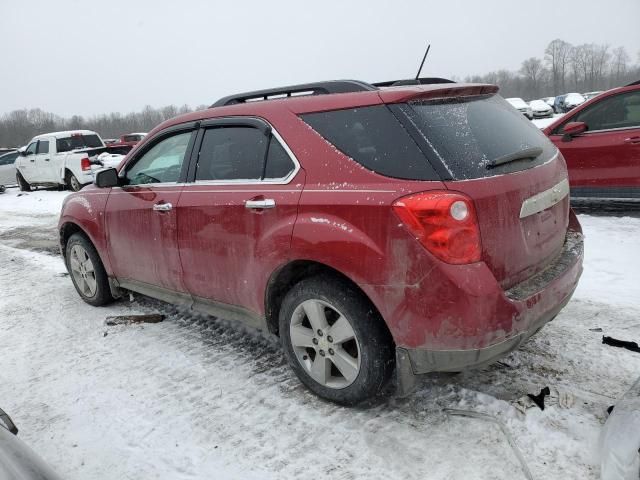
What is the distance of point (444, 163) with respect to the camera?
7.67 ft

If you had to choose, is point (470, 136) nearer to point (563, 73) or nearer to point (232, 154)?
point (232, 154)

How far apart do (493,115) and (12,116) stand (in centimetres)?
11378

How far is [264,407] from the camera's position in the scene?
286cm

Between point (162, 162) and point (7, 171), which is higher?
point (162, 162)

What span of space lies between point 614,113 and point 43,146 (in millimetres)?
15827

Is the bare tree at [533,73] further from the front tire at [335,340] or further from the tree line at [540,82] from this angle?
the front tire at [335,340]

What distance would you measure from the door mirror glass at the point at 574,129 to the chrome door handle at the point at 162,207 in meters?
5.58

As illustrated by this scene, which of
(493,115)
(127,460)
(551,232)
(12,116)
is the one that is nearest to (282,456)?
(127,460)

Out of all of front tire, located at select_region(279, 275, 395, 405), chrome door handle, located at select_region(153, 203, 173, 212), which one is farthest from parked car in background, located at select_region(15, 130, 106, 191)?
front tire, located at select_region(279, 275, 395, 405)

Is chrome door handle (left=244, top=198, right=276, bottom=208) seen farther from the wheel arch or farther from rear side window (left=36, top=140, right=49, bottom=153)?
rear side window (left=36, top=140, right=49, bottom=153)

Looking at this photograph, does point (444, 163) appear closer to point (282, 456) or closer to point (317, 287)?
point (317, 287)

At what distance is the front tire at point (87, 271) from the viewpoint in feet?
15.0

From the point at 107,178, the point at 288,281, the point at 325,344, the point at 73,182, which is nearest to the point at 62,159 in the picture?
the point at 73,182

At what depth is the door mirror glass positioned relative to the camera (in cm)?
660
